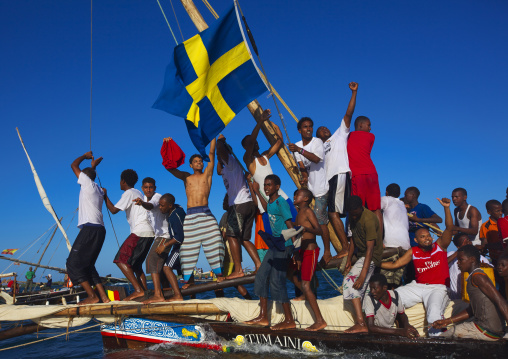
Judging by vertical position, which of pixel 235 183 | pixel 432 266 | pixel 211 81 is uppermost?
pixel 211 81

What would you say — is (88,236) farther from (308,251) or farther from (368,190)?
(368,190)

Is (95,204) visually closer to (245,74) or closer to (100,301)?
(100,301)

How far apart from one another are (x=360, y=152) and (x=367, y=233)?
1.78 m

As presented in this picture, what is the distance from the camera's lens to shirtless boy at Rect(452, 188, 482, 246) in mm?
7832

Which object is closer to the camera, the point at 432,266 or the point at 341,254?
the point at 432,266

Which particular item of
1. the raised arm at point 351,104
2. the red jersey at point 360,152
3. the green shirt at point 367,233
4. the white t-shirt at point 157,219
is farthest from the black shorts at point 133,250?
the raised arm at point 351,104

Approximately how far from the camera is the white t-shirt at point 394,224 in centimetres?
670

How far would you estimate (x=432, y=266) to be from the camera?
6.14 metres

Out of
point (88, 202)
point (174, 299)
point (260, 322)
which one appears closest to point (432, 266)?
point (260, 322)

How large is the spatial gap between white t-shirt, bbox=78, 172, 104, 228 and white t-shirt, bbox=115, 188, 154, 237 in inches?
14.3

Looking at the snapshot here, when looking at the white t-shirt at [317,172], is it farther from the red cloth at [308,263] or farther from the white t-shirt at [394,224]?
the red cloth at [308,263]

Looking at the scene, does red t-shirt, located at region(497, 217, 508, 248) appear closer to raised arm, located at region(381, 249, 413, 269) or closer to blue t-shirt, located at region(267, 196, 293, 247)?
raised arm, located at region(381, 249, 413, 269)

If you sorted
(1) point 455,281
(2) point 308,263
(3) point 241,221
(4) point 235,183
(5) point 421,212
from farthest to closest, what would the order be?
1. (5) point 421,212
2. (4) point 235,183
3. (3) point 241,221
4. (1) point 455,281
5. (2) point 308,263

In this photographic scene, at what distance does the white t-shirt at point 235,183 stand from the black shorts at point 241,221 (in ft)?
0.36
